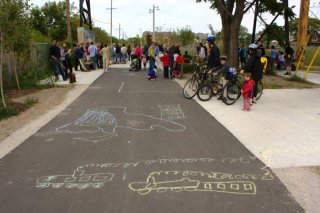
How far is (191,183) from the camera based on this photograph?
5.06 meters

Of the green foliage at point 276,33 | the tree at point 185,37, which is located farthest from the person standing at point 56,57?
the tree at point 185,37

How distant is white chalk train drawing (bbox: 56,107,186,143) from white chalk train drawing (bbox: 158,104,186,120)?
41cm

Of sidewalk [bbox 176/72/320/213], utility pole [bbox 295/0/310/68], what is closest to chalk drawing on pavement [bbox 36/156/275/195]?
sidewalk [bbox 176/72/320/213]

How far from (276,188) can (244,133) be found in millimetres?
3082

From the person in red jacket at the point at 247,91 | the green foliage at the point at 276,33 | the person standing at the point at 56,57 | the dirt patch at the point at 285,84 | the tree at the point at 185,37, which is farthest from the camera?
the tree at the point at 185,37

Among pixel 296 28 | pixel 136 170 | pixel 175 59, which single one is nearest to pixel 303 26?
pixel 175 59

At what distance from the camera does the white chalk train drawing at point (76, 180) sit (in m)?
5.04

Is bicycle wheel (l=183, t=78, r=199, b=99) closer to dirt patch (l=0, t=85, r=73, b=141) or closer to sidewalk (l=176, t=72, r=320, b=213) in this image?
sidewalk (l=176, t=72, r=320, b=213)

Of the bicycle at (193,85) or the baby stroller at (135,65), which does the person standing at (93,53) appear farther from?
the bicycle at (193,85)

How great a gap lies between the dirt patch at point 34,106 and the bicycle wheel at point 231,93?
5.31 metres

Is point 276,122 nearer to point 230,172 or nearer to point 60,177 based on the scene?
point 230,172

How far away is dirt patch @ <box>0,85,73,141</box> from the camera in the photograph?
348 inches

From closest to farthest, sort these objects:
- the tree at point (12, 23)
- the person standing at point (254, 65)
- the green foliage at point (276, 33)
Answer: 1. the tree at point (12, 23)
2. the person standing at point (254, 65)
3. the green foliage at point (276, 33)

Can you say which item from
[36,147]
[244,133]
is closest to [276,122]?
[244,133]
